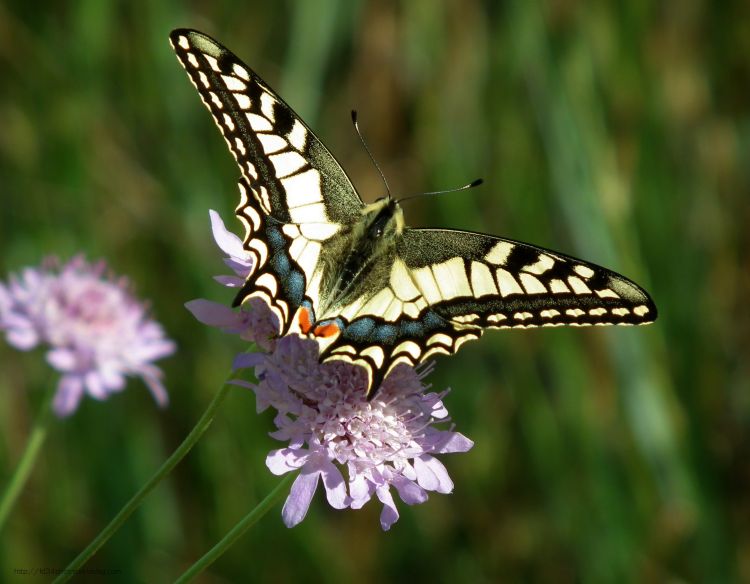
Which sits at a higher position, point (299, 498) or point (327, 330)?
point (327, 330)

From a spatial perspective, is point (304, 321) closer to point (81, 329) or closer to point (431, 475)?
point (431, 475)

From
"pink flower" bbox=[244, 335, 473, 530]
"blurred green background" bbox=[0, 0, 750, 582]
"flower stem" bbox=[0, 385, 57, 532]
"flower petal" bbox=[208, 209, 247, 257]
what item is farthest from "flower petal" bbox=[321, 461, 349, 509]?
"blurred green background" bbox=[0, 0, 750, 582]

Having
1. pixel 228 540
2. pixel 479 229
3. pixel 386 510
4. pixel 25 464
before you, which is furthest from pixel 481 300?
pixel 479 229

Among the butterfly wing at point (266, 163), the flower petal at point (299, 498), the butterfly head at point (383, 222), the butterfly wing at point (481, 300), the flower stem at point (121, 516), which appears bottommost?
the flower petal at point (299, 498)

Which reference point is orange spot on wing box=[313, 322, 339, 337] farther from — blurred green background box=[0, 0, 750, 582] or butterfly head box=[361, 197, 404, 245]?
blurred green background box=[0, 0, 750, 582]

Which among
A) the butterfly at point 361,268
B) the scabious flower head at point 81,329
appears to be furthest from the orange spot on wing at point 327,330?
the scabious flower head at point 81,329

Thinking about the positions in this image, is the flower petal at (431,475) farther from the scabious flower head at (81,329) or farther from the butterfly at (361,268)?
the scabious flower head at (81,329)
